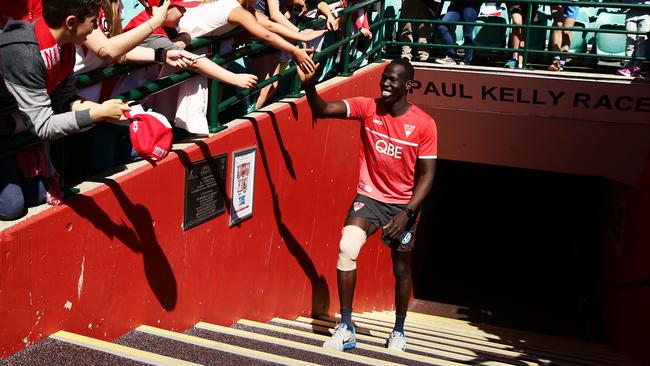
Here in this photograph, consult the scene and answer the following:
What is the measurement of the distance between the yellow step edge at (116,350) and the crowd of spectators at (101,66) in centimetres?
73

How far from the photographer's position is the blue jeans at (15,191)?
4.11 metres

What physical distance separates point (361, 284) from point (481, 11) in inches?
183

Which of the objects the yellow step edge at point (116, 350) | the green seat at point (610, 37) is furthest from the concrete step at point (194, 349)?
the green seat at point (610, 37)

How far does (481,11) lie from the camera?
12281 mm

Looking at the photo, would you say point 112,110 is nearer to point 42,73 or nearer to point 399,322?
point 42,73

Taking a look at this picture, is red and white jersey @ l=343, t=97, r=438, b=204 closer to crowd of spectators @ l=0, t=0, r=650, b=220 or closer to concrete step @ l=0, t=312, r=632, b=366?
crowd of spectators @ l=0, t=0, r=650, b=220

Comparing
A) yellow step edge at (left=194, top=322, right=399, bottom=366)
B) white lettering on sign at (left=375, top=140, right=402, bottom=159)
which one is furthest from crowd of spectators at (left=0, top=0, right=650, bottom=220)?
yellow step edge at (left=194, top=322, right=399, bottom=366)

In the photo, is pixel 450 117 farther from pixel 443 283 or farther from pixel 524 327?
pixel 443 283

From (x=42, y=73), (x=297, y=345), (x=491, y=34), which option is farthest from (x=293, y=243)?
(x=491, y=34)

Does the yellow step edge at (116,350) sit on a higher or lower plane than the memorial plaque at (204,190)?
lower

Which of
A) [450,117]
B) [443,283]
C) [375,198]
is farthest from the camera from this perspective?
[443,283]

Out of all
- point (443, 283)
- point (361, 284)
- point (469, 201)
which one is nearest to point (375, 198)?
point (361, 284)

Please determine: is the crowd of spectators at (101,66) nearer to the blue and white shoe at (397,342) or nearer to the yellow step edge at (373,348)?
the yellow step edge at (373,348)

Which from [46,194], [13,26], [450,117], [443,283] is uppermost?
[13,26]
